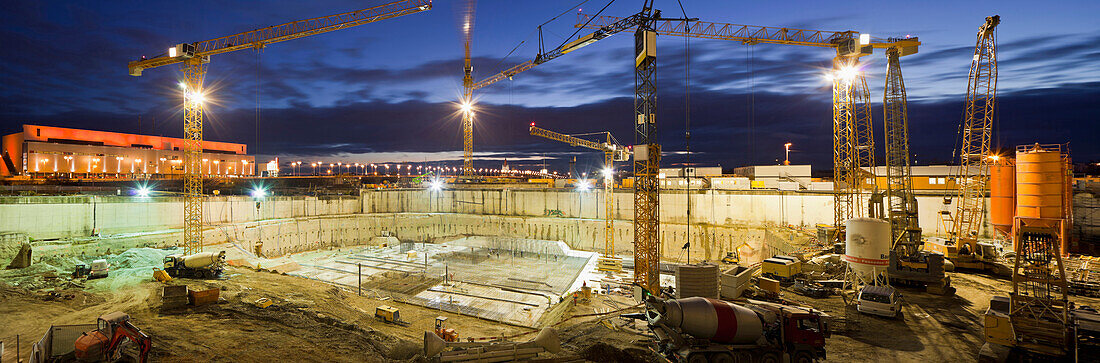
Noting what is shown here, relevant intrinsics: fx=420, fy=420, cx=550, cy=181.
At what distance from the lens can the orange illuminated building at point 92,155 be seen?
5669cm

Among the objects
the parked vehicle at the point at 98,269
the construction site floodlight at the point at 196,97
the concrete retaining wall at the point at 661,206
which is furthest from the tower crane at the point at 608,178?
the construction site floodlight at the point at 196,97

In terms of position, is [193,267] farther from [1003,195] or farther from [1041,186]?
[1003,195]

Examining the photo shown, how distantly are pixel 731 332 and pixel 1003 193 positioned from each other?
1110 inches

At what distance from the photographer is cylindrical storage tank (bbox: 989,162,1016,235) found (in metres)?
25.0

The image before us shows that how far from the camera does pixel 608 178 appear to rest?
138 feet

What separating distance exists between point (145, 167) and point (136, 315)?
7326 cm

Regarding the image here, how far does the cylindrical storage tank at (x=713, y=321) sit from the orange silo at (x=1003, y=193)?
27.3 meters

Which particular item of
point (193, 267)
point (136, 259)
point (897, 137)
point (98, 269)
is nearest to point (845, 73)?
point (897, 137)

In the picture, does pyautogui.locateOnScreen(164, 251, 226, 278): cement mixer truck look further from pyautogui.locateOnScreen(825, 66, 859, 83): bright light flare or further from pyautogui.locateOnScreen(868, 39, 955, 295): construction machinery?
pyautogui.locateOnScreen(825, 66, 859, 83): bright light flare

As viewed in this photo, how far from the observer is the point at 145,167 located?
224 ft

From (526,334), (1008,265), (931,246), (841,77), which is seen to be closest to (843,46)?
(841,77)

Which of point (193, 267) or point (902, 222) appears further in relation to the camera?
point (902, 222)

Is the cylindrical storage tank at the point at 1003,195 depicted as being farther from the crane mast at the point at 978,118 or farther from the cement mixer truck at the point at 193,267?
the cement mixer truck at the point at 193,267

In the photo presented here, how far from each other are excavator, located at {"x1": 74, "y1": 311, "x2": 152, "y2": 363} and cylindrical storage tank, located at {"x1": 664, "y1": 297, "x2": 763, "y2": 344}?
12671 millimetres
